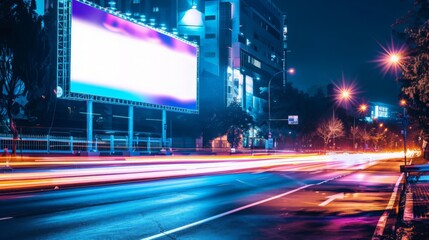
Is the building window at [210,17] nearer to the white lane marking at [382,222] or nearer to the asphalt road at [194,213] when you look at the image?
the asphalt road at [194,213]

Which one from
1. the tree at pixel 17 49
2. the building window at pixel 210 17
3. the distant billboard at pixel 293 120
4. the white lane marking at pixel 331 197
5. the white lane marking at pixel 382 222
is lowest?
the white lane marking at pixel 331 197

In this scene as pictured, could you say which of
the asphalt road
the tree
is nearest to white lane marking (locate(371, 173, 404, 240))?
the asphalt road

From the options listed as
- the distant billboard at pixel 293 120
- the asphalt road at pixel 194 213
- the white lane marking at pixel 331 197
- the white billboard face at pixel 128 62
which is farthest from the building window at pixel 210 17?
the white lane marking at pixel 331 197

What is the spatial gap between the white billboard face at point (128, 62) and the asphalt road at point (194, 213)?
98.5 ft

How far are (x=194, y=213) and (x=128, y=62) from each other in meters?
43.3

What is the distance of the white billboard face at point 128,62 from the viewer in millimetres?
47844

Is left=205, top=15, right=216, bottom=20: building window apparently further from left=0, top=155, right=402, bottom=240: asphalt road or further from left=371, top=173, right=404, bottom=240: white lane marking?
left=371, top=173, right=404, bottom=240: white lane marking

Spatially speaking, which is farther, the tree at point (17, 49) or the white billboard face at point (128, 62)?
the white billboard face at point (128, 62)

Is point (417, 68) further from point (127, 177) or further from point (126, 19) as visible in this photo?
point (126, 19)

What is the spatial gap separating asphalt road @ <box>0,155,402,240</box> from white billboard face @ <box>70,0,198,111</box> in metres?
30.0

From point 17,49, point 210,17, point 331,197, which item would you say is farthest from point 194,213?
point 210,17

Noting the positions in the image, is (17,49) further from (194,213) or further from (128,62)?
(194,213)

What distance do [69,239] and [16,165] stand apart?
22468 mm

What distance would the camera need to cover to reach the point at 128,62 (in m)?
54.5
